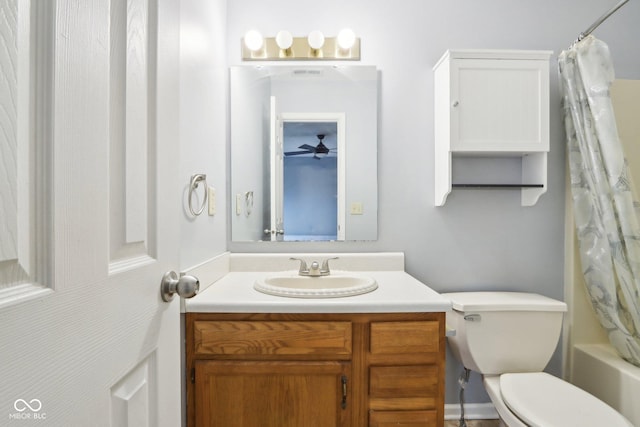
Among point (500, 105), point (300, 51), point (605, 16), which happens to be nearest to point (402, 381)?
point (500, 105)

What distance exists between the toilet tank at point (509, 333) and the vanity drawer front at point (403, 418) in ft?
1.32

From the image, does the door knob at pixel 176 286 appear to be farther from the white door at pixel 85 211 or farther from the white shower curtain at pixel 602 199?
the white shower curtain at pixel 602 199

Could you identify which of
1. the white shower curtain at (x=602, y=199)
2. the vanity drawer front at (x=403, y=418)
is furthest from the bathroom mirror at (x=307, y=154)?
the white shower curtain at (x=602, y=199)

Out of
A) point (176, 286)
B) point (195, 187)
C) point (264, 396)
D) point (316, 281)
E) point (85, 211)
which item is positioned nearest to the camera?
point (85, 211)

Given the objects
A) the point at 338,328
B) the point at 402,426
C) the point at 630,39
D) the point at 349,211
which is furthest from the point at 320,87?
the point at 630,39

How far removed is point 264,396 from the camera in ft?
3.66

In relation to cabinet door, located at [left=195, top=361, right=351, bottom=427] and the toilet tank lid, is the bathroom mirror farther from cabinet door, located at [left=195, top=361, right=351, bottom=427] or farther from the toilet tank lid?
cabinet door, located at [left=195, top=361, right=351, bottom=427]

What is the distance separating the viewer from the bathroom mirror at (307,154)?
1692 millimetres

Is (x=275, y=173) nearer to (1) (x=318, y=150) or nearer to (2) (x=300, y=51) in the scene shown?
(1) (x=318, y=150)

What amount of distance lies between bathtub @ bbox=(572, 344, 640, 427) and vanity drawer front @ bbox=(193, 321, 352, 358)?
120cm

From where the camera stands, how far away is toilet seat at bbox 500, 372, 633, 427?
41.9 inches

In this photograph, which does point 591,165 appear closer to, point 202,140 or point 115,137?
point 202,140

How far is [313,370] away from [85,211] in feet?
3.04

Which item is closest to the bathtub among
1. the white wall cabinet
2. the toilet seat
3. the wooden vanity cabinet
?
the toilet seat
